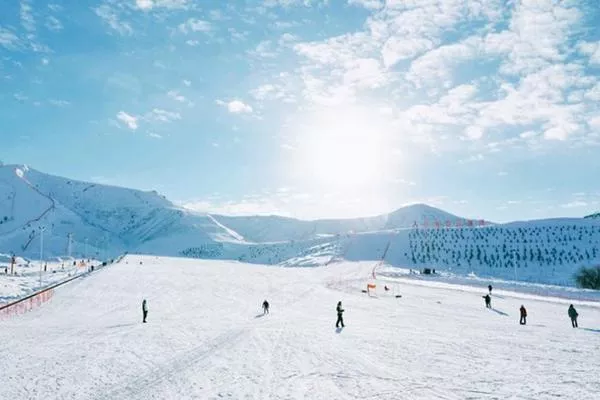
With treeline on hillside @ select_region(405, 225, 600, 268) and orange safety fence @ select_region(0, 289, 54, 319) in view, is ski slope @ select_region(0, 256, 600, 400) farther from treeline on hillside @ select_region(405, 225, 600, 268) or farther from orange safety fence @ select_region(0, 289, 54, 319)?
treeline on hillside @ select_region(405, 225, 600, 268)

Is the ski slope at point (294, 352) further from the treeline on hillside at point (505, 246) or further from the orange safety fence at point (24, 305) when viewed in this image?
the treeline on hillside at point (505, 246)

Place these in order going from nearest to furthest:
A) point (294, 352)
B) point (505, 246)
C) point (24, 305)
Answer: point (294, 352) → point (24, 305) → point (505, 246)

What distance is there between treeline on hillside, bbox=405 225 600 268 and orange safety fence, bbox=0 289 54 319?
98565 mm

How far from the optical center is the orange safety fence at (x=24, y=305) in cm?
3197

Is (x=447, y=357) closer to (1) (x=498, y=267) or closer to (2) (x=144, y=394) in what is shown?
(2) (x=144, y=394)

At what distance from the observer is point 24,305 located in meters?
35.7

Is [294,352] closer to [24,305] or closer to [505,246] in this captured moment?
[24,305]

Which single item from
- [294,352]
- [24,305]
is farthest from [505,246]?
[294,352]

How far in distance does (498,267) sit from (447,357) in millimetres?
114463

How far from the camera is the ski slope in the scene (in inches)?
573

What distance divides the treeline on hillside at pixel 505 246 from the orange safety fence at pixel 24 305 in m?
98.6

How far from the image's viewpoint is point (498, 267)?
400ft

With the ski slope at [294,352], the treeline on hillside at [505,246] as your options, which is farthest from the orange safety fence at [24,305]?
the treeline on hillside at [505,246]

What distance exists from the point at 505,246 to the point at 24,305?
141 m
